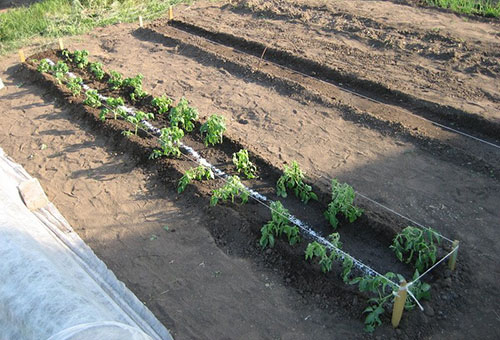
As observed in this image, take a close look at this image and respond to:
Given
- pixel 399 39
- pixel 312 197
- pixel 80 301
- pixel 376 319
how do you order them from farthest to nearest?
1. pixel 399 39
2. pixel 312 197
3. pixel 376 319
4. pixel 80 301

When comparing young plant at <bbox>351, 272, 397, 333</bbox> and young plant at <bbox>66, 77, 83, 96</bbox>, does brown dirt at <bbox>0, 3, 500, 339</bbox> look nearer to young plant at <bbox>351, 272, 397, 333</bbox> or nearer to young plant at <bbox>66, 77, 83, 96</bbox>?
young plant at <bbox>351, 272, 397, 333</bbox>

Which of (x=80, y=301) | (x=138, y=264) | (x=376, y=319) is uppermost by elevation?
(x=80, y=301)

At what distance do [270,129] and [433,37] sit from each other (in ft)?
16.4

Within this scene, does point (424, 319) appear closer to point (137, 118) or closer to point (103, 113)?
point (137, 118)

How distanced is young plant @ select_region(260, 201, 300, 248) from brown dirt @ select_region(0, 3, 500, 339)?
160 mm

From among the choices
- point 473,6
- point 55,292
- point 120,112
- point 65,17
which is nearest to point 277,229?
point 55,292

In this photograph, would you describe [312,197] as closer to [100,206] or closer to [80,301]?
[100,206]

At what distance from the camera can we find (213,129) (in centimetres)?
671

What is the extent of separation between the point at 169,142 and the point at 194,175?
2.74ft

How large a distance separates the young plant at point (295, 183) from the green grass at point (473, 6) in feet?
26.7

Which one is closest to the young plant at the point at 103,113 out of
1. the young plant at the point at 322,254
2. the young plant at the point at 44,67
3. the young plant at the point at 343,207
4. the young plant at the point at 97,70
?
the young plant at the point at 97,70

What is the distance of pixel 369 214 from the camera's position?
526 cm

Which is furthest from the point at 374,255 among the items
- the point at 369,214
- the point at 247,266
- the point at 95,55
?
the point at 95,55

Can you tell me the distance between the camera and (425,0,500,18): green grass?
10961mm
